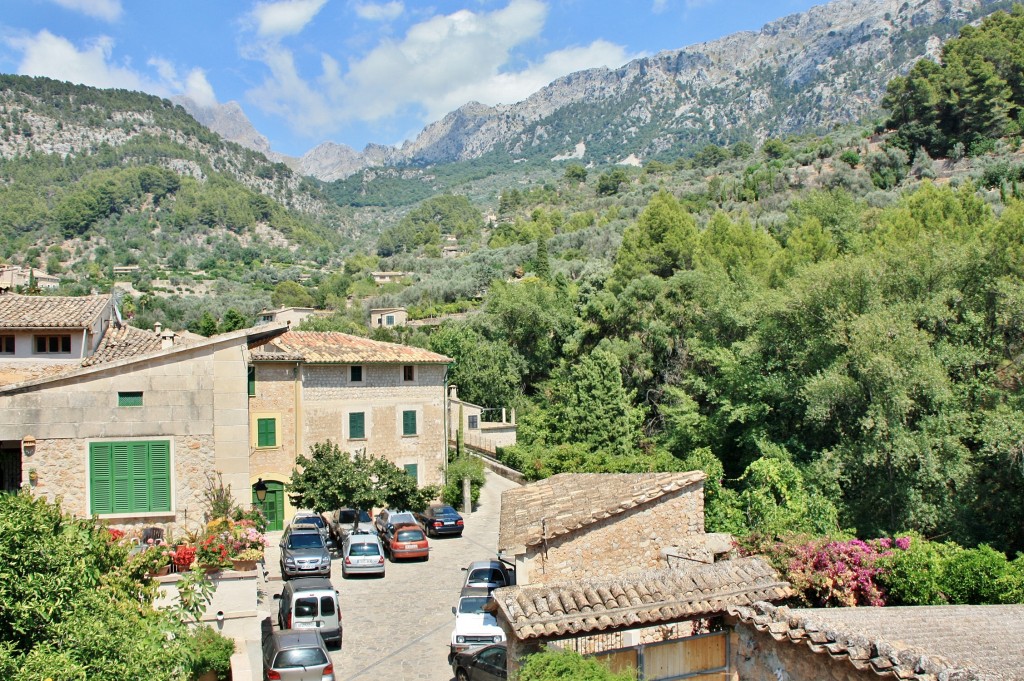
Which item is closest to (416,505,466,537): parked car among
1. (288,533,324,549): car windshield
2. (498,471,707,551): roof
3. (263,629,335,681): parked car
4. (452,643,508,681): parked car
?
(288,533,324,549): car windshield

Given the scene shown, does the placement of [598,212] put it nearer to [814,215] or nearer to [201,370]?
[814,215]

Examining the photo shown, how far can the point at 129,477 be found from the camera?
13.9 m

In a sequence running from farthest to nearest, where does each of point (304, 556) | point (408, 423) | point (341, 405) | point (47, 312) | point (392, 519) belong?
point (408, 423), point (341, 405), point (392, 519), point (47, 312), point (304, 556)

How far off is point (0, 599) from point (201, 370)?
6.38 m

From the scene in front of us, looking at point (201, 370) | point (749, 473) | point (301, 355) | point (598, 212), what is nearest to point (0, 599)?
point (201, 370)

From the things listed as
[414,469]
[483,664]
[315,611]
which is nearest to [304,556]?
[315,611]


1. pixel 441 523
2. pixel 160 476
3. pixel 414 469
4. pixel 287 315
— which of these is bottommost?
pixel 441 523

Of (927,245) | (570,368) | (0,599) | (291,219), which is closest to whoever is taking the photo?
(0,599)

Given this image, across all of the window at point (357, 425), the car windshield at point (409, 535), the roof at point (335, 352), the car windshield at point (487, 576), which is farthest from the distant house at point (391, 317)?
the car windshield at point (487, 576)

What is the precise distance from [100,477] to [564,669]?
30.3ft

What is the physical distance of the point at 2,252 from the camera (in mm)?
126125

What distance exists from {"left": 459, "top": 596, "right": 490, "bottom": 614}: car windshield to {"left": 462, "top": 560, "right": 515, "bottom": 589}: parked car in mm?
1951

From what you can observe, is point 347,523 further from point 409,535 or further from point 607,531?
point 607,531

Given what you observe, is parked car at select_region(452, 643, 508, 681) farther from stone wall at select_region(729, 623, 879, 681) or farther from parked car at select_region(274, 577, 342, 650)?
stone wall at select_region(729, 623, 879, 681)
